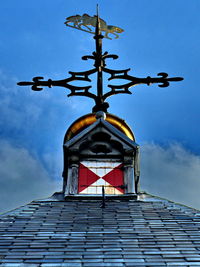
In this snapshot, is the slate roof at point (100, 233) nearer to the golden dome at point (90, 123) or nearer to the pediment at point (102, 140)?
the pediment at point (102, 140)

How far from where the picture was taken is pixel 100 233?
8102 millimetres

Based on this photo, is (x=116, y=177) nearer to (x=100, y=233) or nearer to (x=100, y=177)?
(x=100, y=177)

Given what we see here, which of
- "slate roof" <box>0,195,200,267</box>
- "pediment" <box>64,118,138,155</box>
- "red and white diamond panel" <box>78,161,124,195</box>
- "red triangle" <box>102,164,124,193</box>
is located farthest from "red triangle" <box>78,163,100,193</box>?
"slate roof" <box>0,195,200,267</box>

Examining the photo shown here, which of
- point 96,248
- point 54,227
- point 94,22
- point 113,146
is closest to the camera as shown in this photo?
point 96,248

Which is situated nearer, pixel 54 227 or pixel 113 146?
pixel 54 227

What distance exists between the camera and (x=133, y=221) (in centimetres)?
875

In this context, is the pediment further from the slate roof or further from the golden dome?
the slate roof

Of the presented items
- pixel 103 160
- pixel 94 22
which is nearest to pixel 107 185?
pixel 103 160

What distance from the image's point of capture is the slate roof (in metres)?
7.05

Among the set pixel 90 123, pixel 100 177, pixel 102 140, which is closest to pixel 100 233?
pixel 100 177

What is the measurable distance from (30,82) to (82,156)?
2.39 meters

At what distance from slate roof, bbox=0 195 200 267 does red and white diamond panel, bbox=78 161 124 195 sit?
0.49 metres

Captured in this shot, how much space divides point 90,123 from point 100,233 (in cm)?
473

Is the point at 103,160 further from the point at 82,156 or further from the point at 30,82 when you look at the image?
the point at 30,82
